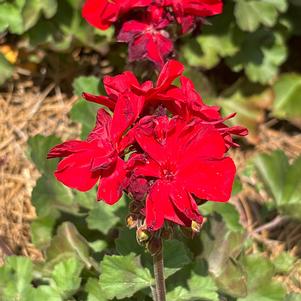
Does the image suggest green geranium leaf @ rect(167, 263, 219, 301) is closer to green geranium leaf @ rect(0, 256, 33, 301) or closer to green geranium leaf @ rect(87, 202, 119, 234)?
green geranium leaf @ rect(87, 202, 119, 234)

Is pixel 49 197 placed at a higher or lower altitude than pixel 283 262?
higher

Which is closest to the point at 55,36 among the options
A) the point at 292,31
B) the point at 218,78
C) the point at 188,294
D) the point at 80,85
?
the point at 80,85

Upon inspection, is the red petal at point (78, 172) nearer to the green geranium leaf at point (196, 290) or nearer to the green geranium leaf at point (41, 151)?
the green geranium leaf at point (196, 290)

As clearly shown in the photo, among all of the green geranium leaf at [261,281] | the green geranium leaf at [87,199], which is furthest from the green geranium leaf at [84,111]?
the green geranium leaf at [261,281]

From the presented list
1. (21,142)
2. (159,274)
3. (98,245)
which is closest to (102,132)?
(159,274)

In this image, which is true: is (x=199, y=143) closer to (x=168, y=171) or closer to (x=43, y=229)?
(x=168, y=171)

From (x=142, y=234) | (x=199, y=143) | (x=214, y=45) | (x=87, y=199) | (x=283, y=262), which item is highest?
(x=199, y=143)

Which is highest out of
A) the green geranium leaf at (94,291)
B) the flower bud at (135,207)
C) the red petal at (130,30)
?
the red petal at (130,30)
